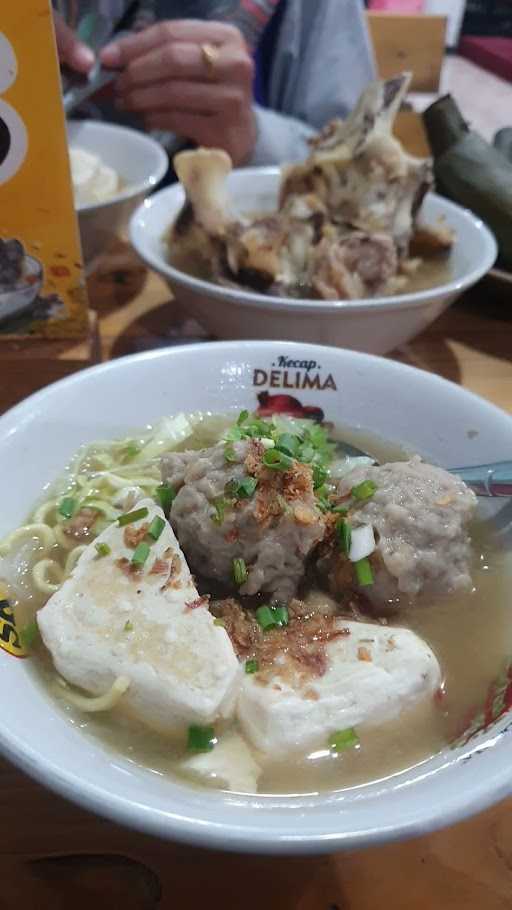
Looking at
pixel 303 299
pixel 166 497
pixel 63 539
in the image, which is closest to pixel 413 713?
pixel 166 497

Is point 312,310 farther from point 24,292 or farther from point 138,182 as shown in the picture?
point 138,182

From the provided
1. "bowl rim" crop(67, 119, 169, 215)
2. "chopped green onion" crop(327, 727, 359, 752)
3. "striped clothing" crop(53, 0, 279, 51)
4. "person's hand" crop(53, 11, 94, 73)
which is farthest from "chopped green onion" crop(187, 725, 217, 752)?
"striped clothing" crop(53, 0, 279, 51)

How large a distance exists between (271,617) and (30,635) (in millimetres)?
297

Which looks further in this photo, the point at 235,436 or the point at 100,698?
the point at 235,436

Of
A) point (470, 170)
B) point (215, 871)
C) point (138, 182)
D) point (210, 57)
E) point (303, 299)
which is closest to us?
point (215, 871)

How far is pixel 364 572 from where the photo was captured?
0.92 meters

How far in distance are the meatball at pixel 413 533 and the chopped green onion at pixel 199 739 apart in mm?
270

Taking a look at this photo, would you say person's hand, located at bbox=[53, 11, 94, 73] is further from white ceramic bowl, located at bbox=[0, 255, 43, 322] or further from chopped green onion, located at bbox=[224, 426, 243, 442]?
chopped green onion, located at bbox=[224, 426, 243, 442]

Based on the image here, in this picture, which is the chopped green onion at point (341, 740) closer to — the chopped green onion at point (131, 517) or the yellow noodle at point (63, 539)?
the chopped green onion at point (131, 517)

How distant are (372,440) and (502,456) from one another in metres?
0.25

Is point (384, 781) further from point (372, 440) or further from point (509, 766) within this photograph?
point (372, 440)

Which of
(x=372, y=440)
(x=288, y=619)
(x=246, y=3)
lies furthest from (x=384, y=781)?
(x=246, y=3)

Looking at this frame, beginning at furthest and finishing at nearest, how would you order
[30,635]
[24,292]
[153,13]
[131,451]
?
[153,13] → [24,292] → [131,451] → [30,635]

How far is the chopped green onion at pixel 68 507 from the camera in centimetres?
108
